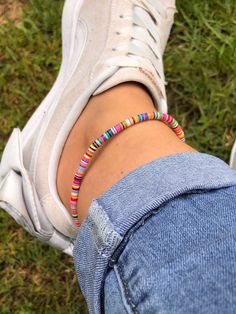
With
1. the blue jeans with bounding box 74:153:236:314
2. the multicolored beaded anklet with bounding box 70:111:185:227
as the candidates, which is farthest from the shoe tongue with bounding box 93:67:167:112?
the blue jeans with bounding box 74:153:236:314

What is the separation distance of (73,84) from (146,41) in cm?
25

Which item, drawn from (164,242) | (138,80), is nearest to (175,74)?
(138,80)

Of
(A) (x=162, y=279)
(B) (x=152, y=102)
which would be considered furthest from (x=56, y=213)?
(A) (x=162, y=279)

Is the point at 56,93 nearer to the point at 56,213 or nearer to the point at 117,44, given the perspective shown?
the point at 117,44

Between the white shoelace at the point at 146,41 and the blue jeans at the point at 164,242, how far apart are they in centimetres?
48

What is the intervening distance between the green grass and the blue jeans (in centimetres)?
64

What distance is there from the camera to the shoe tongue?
1224mm

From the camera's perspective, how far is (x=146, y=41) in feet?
4.51

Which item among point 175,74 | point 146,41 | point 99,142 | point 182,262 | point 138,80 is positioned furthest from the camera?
point 175,74

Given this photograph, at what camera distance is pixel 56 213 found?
1136 mm

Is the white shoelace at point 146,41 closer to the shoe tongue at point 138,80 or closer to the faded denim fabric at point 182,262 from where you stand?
the shoe tongue at point 138,80

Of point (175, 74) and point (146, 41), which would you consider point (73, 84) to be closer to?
point (146, 41)

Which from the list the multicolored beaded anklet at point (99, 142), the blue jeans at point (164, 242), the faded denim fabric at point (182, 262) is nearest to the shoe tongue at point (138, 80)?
the multicolored beaded anklet at point (99, 142)

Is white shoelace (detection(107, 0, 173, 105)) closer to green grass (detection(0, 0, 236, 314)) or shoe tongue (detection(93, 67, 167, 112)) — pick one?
shoe tongue (detection(93, 67, 167, 112))
